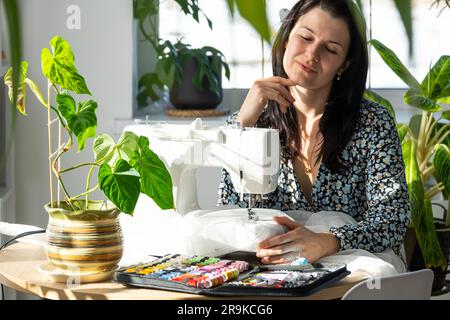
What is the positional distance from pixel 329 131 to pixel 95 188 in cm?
80

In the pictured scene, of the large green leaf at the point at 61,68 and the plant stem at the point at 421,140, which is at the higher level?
the large green leaf at the point at 61,68

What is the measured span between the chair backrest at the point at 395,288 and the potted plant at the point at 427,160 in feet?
3.74

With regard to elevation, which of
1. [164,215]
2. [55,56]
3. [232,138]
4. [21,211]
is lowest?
[21,211]

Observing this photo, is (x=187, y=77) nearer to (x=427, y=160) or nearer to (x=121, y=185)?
(x=427, y=160)

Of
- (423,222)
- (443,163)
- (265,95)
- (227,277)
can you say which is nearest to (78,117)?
(227,277)

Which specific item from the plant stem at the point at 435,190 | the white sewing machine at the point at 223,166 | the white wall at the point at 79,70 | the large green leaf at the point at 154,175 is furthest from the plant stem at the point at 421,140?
the large green leaf at the point at 154,175

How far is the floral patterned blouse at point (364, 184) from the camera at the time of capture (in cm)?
197

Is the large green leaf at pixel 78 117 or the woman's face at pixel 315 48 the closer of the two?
the large green leaf at pixel 78 117

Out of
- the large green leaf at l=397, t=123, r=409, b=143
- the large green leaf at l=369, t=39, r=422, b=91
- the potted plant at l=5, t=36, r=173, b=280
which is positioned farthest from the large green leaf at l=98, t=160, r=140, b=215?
the large green leaf at l=397, t=123, r=409, b=143

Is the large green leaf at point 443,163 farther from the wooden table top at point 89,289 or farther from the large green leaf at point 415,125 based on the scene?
the wooden table top at point 89,289
